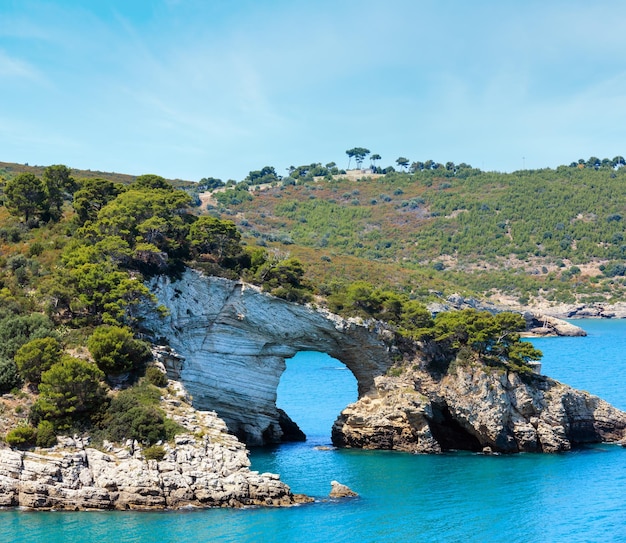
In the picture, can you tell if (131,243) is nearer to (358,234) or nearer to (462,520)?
(462,520)

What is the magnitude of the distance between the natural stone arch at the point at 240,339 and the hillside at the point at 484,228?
91.1 meters

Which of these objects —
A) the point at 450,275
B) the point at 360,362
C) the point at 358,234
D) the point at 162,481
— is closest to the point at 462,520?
the point at 162,481

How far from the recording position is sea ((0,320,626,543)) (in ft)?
106

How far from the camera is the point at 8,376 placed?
3978 cm

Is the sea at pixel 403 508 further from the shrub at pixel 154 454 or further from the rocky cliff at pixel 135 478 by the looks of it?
the shrub at pixel 154 454

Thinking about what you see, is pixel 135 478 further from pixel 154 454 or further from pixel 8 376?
pixel 8 376

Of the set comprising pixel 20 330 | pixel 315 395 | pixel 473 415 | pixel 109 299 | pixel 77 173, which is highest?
pixel 77 173

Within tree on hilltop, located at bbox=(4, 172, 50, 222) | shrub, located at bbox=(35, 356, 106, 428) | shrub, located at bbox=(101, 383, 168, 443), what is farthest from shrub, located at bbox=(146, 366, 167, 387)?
tree on hilltop, located at bbox=(4, 172, 50, 222)

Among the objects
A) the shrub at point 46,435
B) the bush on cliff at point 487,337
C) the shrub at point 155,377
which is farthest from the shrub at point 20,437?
the bush on cliff at point 487,337

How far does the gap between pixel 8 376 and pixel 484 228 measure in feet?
479

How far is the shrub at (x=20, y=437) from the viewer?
35.4 metres

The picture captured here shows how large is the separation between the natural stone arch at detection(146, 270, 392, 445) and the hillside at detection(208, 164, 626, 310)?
91087 mm

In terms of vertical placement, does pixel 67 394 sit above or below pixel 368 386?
below

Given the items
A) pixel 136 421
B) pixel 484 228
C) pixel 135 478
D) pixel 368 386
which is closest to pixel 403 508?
pixel 135 478
